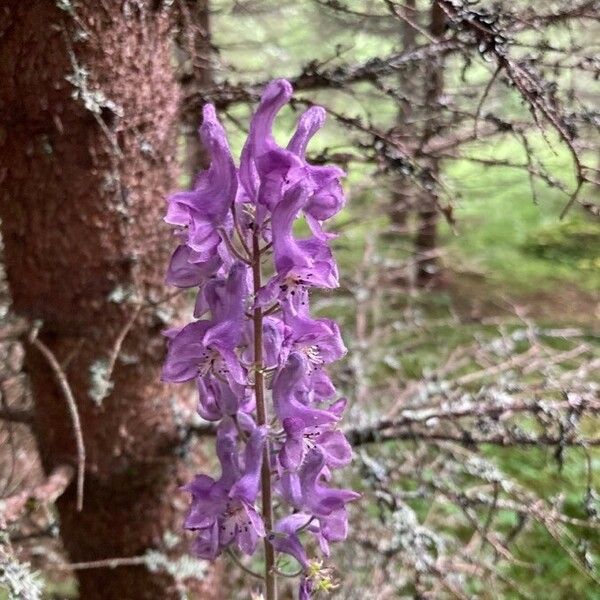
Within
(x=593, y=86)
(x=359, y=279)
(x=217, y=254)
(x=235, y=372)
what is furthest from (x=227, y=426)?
(x=593, y=86)

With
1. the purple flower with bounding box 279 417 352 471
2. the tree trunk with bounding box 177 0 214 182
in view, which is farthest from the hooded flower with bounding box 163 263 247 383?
the tree trunk with bounding box 177 0 214 182

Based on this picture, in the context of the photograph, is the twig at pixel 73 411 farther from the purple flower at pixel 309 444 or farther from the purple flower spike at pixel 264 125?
the purple flower spike at pixel 264 125

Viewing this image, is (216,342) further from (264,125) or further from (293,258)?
(264,125)

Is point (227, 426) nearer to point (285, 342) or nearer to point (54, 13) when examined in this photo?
point (285, 342)

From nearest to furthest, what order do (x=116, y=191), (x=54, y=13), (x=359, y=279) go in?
1. (x=54, y=13)
2. (x=116, y=191)
3. (x=359, y=279)

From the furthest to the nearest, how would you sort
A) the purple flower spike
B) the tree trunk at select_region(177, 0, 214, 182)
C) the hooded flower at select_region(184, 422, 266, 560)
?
the tree trunk at select_region(177, 0, 214, 182) → the hooded flower at select_region(184, 422, 266, 560) → the purple flower spike

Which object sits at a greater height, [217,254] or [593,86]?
[217,254]

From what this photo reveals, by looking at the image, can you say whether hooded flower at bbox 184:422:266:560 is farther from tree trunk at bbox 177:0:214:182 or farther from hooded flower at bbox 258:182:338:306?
tree trunk at bbox 177:0:214:182

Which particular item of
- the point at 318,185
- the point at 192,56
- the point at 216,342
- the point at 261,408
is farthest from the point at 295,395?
the point at 192,56
